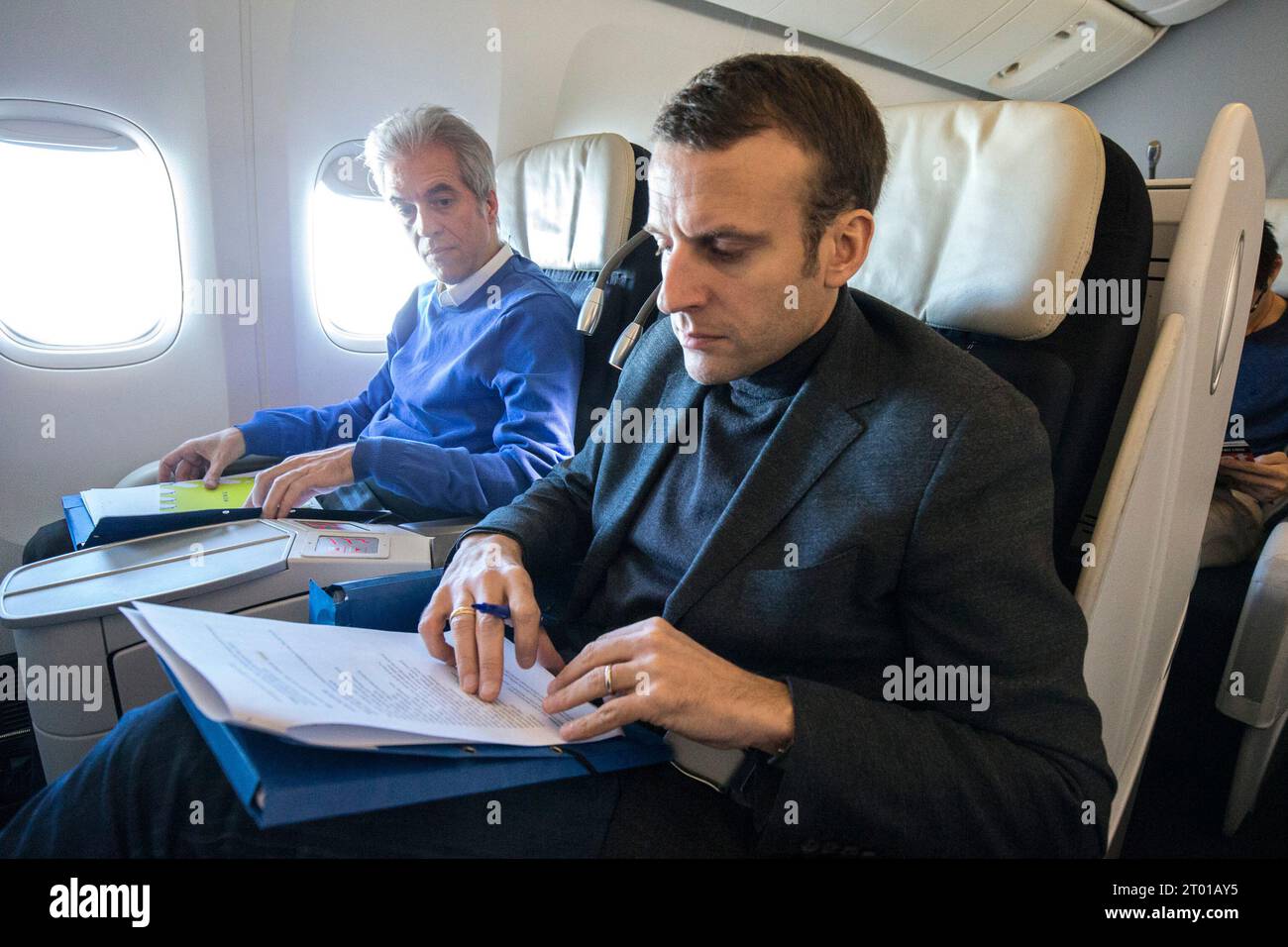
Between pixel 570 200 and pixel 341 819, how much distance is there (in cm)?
178

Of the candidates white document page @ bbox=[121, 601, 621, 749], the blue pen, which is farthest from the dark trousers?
the blue pen

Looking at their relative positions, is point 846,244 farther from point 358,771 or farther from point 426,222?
point 426,222

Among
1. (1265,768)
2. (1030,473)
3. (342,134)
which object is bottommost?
(1265,768)

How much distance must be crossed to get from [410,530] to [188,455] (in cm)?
75

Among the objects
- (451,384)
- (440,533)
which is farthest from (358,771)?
(451,384)

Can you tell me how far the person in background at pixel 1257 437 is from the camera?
2283 mm

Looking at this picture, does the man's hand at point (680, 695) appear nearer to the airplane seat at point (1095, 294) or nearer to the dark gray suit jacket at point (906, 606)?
the dark gray suit jacket at point (906, 606)

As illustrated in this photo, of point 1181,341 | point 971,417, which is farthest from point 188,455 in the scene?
point 1181,341

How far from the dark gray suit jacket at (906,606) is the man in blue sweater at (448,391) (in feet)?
2.75

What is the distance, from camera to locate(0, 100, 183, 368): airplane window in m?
2.34

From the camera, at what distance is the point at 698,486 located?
3.88ft

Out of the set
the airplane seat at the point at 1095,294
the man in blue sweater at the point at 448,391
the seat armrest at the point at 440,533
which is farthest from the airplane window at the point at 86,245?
the airplane seat at the point at 1095,294

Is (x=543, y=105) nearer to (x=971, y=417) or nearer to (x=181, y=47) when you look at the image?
(x=181, y=47)
